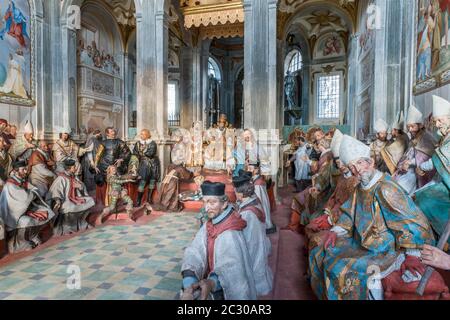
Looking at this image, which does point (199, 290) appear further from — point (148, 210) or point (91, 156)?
point (91, 156)

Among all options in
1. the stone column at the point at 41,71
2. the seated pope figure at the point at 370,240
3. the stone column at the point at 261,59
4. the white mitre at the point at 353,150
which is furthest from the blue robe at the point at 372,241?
the stone column at the point at 41,71

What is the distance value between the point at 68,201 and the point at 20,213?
3.03 ft

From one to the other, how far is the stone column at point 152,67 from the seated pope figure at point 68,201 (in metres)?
3.05

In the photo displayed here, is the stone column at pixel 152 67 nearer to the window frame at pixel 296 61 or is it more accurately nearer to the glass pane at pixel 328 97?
the glass pane at pixel 328 97

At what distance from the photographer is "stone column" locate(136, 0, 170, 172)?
8.18m

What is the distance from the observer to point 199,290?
1.85 meters

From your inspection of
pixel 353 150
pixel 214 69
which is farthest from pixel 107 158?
pixel 214 69

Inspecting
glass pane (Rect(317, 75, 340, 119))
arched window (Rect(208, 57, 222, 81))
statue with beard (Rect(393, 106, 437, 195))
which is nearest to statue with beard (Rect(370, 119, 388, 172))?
statue with beard (Rect(393, 106, 437, 195))

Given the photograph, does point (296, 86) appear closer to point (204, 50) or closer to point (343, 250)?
point (204, 50)

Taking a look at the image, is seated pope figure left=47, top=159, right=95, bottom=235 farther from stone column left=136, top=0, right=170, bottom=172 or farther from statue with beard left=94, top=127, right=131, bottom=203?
stone column left=136, top=0, right=170, bottom=172

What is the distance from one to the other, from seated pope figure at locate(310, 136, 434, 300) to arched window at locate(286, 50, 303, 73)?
15893mm

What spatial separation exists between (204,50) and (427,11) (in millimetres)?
9336

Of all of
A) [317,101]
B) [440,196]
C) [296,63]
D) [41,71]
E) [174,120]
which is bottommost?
[440,196]

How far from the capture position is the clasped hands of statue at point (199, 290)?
1.78 meters
